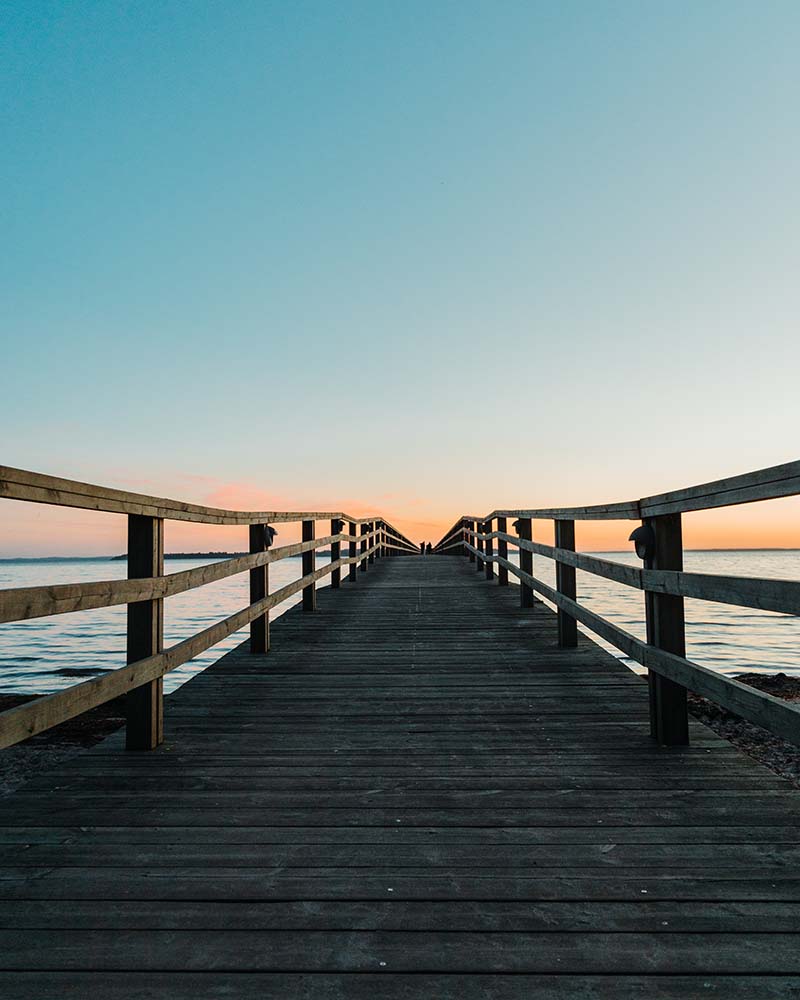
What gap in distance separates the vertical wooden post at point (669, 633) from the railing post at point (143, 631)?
8.13 ft

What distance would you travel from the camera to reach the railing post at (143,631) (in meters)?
3.16

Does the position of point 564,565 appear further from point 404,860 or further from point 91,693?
point 91,693

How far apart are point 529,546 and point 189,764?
4.60 meters

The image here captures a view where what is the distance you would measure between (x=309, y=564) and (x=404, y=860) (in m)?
5.89

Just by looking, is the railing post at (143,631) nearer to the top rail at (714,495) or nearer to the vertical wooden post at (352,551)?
the top rail at (714,495)

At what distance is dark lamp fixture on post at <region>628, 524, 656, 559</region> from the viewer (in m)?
3.27

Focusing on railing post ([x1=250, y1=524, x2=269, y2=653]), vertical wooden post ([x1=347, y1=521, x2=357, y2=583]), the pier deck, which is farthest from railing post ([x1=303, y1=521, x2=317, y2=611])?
the pier deck

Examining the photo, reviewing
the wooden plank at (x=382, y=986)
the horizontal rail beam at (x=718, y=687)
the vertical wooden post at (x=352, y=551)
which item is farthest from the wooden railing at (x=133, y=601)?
the vertical wooden post at (x=352, y=551)

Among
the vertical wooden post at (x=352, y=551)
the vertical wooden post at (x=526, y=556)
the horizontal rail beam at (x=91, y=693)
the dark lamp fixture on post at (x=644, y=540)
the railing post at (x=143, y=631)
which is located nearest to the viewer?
the horizontal rail beam at (x=91, y=693)

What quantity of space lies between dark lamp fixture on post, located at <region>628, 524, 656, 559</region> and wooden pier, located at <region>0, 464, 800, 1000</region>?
0.96 meters

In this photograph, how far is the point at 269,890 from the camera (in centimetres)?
188

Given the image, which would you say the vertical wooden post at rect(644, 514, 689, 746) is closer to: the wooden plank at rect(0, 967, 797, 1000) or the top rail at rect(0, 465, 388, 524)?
the wooden plank at rect(0, 967, 797, 1000)

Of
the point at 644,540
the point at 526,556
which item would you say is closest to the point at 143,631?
the point at 644,540

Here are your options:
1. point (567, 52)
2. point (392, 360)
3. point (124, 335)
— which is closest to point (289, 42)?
point (567, 52)
